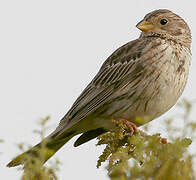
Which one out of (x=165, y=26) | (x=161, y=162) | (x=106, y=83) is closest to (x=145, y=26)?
(x=165, y=26)

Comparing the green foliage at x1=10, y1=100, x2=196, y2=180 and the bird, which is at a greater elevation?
the green foliage at x1=10, y1=100, x2=196, y2=180

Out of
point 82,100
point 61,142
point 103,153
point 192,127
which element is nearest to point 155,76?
point 82,100

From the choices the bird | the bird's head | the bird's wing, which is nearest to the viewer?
the bird

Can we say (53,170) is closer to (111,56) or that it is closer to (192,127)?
(192,127)

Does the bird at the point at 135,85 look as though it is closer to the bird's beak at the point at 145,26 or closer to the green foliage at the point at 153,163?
the bird's beak at the point at 145,26

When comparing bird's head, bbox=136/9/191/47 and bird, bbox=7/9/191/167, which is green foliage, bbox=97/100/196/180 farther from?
bird's head, bbox=136/9/191/47

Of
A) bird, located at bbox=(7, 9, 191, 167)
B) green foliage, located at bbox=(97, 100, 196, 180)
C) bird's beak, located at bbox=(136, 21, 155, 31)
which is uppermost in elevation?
green foliage, located at bbox=(97, 100, 196, 180)

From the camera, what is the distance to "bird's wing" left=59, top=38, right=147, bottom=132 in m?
5.77

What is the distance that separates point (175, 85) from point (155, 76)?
27cm

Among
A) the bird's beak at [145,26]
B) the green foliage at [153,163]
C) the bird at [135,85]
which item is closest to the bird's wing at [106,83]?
the bird at [135,85]

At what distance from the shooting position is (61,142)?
5766 mm

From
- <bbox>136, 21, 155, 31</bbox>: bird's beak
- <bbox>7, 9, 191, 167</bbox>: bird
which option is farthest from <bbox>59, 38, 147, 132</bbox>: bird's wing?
<bbox>136, 21, 155, 31</bbox>: bird's beak

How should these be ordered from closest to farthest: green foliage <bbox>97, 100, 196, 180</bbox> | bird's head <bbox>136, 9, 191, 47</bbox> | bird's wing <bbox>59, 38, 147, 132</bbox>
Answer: green foliage <bbox>97, 100, 196, 180</bbox> → bird's wing <bbox>59, 38, 147, 132</bbox> → bird's head <bbox>136, 9, 191, 47</bbox>

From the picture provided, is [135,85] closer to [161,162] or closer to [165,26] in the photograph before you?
[165,26]
